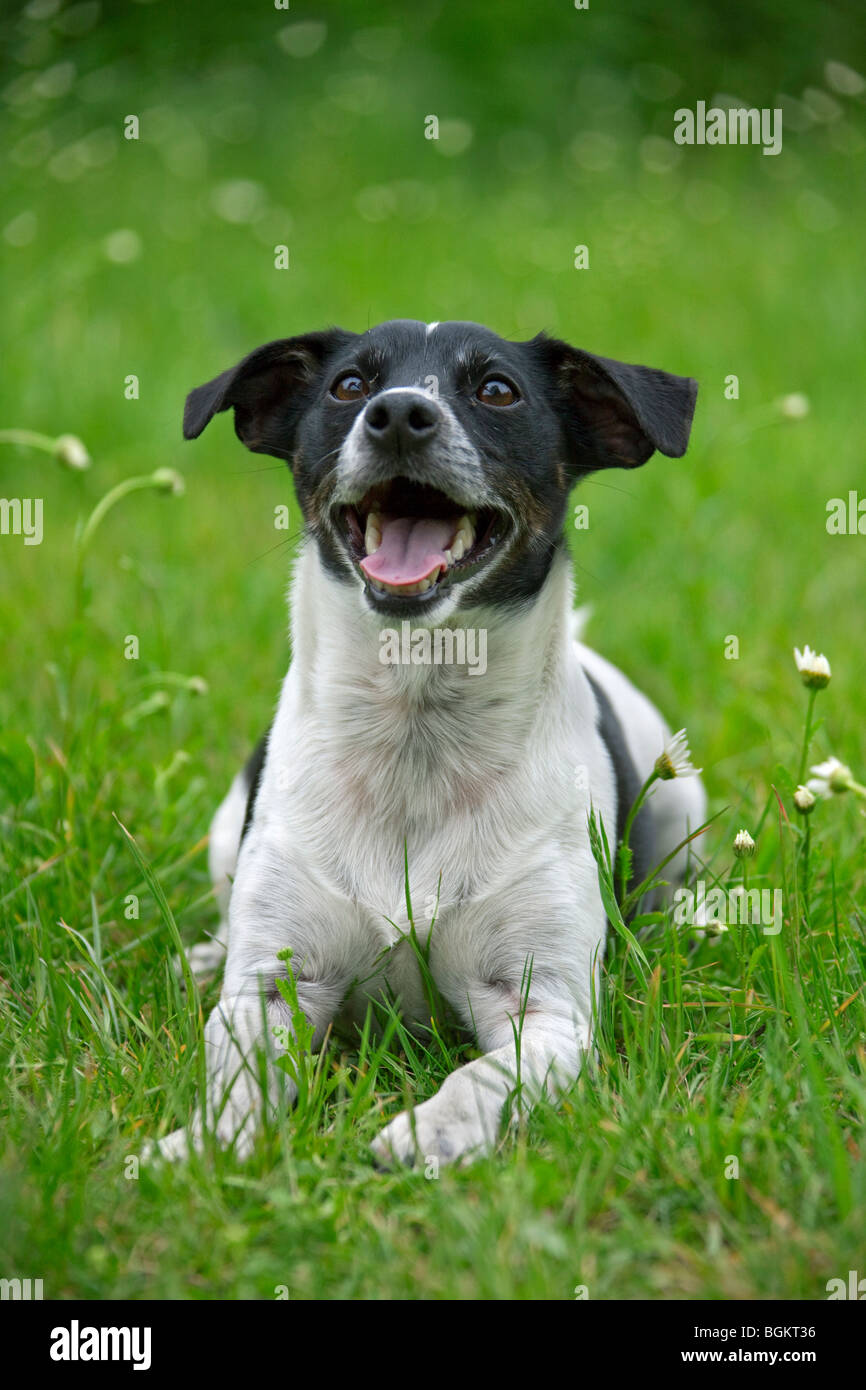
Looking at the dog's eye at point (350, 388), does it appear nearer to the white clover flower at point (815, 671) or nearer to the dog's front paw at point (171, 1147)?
the white clover flower at point (815, 671)

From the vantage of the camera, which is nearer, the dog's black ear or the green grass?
the green grass

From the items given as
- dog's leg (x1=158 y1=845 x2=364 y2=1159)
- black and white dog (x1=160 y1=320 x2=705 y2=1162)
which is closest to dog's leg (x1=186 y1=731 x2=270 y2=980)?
black and white dog (x1=160 y1=320 x2=705 y2=1162)

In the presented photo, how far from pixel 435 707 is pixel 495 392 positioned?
688 mm

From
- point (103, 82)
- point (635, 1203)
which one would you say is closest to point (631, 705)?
point (635, 1203)

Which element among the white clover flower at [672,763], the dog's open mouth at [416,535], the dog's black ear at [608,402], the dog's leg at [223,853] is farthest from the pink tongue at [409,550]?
the dog's leg at [223,853]

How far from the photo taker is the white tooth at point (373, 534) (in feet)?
9.69

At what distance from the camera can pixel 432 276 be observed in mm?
8156

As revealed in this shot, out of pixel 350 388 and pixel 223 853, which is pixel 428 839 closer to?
pixel 223 853

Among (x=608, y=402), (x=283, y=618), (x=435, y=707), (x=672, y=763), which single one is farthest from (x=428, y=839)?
(x=283, y=618)

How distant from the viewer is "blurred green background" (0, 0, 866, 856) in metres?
5.02

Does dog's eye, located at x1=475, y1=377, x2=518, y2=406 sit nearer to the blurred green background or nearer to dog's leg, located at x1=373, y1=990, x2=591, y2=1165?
the blurred green background

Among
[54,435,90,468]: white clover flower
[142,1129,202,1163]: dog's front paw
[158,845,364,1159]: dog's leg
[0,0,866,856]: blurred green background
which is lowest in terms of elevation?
[142,1129,202,1163]: dog's front paw

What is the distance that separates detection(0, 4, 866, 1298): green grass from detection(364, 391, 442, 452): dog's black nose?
1.05 meters

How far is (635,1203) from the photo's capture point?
7.49ft
